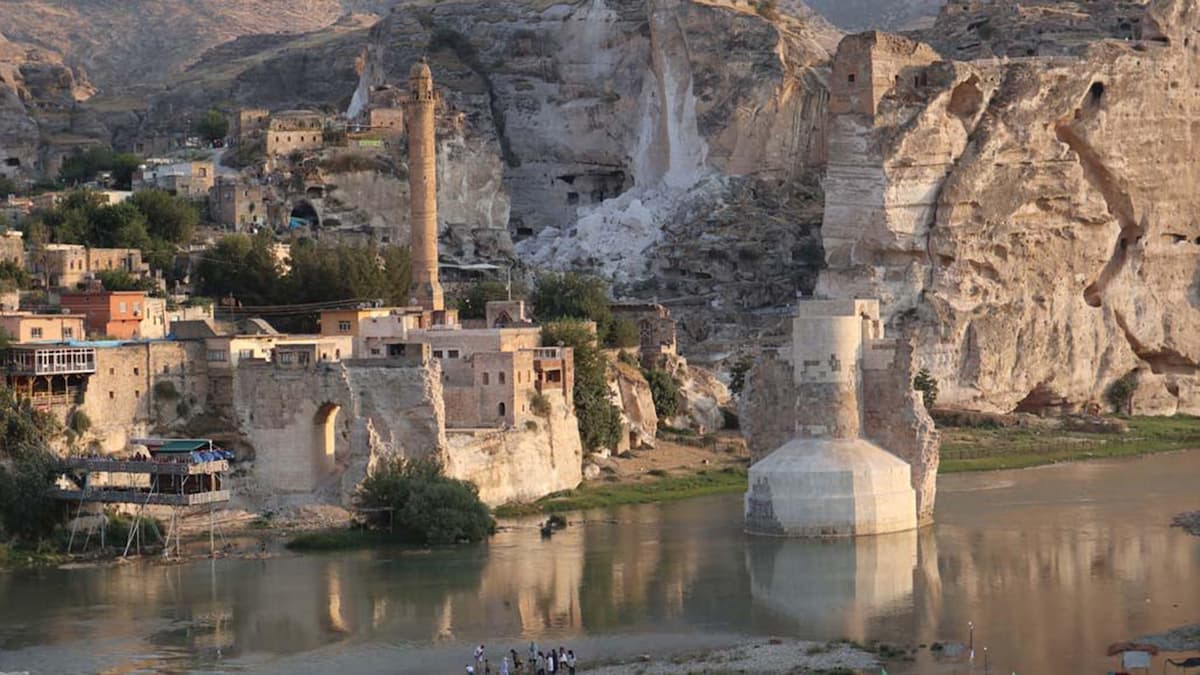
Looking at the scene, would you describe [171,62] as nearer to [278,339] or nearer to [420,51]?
[420,51]

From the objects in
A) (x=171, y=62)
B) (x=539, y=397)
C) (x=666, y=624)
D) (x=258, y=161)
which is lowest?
(x=666, y=624)

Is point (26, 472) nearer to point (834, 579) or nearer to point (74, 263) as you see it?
point (834, 579)

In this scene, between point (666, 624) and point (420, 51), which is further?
point (420, 51)

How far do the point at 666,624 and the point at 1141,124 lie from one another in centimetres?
3543

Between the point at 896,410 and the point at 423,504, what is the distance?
784 centimetres

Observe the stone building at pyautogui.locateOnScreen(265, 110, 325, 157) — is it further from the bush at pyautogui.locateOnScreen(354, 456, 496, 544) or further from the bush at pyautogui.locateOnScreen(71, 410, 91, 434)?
the bush at pyautogui.locateOnScreen(354, 456, 496, 544)

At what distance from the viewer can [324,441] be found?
1745 inches

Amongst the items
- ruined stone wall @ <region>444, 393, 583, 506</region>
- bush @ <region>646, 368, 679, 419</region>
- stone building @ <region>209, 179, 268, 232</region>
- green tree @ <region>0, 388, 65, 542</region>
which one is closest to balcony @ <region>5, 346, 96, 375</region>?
green tree @ <region>0, 388, 65, 542</region>

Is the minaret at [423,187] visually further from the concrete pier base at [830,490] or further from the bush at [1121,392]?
the bush at [1121,392]

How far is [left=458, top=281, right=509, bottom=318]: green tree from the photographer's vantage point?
59.2 metres

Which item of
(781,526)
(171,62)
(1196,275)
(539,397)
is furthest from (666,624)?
(171,62)

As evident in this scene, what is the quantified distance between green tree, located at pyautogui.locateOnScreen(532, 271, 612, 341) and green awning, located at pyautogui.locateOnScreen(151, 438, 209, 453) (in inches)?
610

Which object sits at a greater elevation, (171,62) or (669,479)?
(171,62)

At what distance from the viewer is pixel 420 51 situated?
260 feet
